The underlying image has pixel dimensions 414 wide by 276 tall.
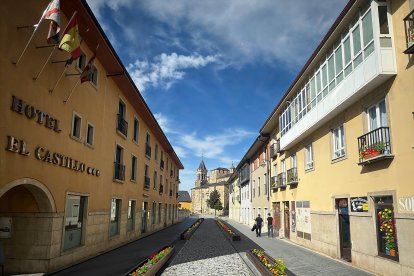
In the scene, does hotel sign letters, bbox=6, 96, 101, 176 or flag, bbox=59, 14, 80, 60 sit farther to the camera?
flag, bbox=59, 14, 80, 60

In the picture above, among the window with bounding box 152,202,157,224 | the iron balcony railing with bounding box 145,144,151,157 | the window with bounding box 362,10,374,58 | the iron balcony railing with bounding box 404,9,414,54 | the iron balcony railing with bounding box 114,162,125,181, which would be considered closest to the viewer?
the iron balcony railing with bounding box 404,9,414,54

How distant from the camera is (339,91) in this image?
13.0m

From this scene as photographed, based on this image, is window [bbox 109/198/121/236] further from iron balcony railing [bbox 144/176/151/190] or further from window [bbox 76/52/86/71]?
window [bbox 76/52/86/71]

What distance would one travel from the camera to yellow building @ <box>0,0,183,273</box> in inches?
355

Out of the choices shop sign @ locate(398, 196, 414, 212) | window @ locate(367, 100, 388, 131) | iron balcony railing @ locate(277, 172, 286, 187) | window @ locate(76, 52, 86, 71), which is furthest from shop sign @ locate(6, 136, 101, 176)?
iron balcony railing @ locate(277, 172, 286, 187)

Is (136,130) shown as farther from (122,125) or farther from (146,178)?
(146,178)

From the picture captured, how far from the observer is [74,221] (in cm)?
Answer: 1323

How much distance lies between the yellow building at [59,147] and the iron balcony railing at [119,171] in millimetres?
55

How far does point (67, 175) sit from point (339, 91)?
34.9 ft

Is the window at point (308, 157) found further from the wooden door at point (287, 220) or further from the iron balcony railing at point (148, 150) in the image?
the iron balcony railing at point (148, 150)

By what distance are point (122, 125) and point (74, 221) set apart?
758 cm

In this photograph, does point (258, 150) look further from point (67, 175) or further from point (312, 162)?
point (67, 175)

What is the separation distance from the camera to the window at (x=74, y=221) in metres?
12.5

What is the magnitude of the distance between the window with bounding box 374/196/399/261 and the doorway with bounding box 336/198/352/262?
2.63 meters
